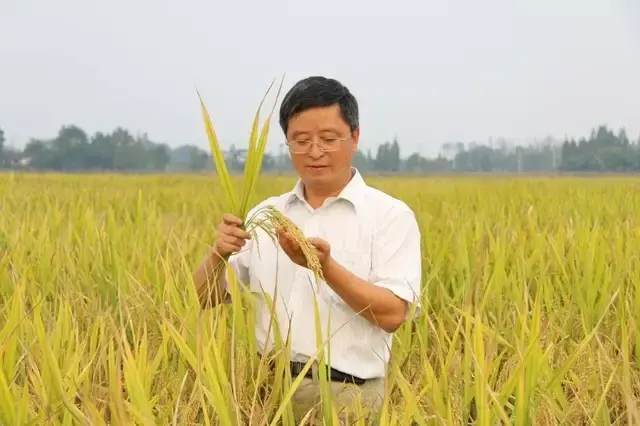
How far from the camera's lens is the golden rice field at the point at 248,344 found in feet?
3.70

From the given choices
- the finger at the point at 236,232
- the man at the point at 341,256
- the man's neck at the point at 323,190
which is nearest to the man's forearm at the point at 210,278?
the man at the point at 341,256

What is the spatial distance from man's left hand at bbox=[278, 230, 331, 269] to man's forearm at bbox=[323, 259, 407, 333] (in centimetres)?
4

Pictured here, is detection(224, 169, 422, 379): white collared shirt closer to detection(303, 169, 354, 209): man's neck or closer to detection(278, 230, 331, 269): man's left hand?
detection(303, 169, 354, 209): man's neck

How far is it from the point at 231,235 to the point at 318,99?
14.0 inches

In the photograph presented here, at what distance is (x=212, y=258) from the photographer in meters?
1.43

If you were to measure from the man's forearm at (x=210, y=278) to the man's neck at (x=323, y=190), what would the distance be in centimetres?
24

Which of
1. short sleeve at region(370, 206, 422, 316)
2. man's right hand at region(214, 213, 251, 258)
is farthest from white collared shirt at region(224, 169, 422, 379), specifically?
man's right hand at region(214, 213, 251, 258)

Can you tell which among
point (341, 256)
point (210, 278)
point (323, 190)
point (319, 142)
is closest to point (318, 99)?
point (319, 142)

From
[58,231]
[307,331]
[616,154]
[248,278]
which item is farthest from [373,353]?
[616,154]

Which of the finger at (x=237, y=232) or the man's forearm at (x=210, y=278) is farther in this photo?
the man's forearm at (x=210, y=278)

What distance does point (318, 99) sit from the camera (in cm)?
144

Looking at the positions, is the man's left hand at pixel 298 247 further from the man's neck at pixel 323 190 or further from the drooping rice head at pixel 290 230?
the man's neck at pixel 323 190

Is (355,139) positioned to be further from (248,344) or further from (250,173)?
(248,344)

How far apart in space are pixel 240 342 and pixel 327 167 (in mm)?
398
